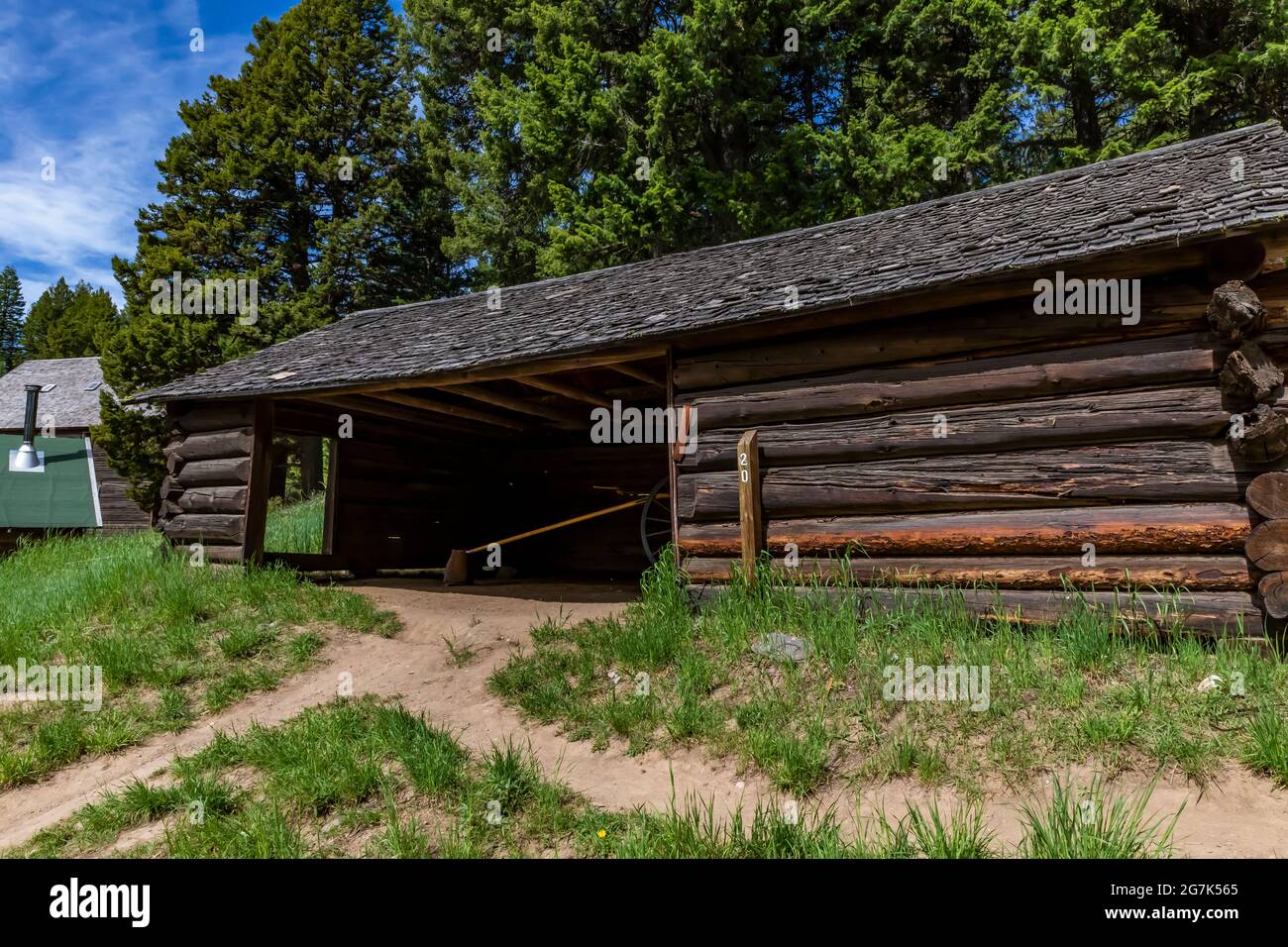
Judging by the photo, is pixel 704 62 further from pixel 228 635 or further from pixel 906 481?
pixel 228 635

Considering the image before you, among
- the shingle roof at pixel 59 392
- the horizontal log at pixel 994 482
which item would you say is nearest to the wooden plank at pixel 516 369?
the horizontal log at pixel 994 482

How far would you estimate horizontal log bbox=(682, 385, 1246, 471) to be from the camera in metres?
5.04

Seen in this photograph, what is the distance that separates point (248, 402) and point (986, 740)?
9.62 meters

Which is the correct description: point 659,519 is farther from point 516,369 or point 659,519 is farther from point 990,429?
point 990,429

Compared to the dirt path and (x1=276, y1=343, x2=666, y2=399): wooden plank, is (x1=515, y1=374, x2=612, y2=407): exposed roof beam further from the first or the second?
the dirt path

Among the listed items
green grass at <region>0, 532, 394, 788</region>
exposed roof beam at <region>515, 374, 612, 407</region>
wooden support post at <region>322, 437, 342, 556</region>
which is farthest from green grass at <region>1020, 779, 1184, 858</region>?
wooden support post at <region>322, 437, 342, 556</region>

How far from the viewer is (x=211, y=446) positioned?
10031mm

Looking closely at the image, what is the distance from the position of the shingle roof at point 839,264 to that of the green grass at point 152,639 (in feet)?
8.04

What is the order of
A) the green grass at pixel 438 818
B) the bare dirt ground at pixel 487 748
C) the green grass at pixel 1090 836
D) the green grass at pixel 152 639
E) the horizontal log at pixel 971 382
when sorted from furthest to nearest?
the green grass at pixel 152 639 → the horizontal log at pixel 971 382 → the bare dirt ground at pixel 487 748 → the green grass at pixel 438 818 → the green grass at pixel 1090 836

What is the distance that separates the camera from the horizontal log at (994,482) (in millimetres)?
4984

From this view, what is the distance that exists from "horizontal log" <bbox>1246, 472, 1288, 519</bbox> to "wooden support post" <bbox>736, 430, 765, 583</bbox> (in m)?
3.52

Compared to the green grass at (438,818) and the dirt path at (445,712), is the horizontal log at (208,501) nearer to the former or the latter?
the dirt path at (445,712)

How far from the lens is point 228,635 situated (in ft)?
22.7
